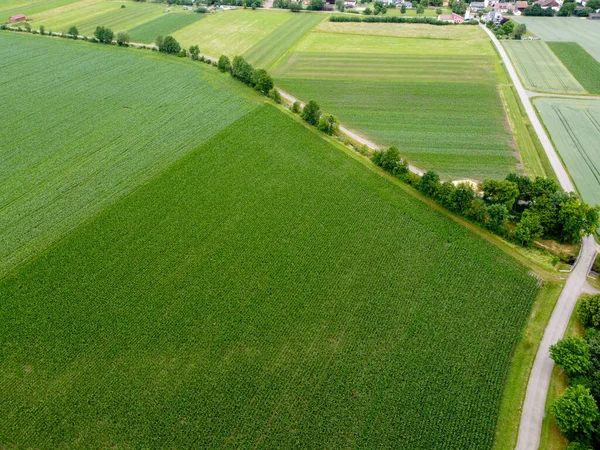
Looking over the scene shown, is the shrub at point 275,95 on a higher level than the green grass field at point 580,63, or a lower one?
lower

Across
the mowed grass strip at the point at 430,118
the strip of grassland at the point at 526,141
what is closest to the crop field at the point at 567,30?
the strip of grassland at the point at 526,141

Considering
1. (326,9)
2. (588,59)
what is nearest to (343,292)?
(588,59)

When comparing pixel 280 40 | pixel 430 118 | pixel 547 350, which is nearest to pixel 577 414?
pixel 547 350

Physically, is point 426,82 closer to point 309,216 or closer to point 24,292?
point 309,216

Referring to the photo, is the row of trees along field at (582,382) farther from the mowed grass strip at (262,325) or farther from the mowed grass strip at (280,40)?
the mowed grass strip at (280,40)

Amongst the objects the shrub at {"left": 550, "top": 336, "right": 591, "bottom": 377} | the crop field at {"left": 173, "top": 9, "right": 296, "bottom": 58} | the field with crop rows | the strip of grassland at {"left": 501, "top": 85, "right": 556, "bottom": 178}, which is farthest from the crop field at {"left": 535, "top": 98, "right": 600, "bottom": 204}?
the crop field at {"left": 173, "top": 9, "right": 296, "bottom": 58}

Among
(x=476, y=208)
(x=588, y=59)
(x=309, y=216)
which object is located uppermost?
(x=588, y=59)

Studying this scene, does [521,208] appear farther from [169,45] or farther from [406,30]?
[169,45]
